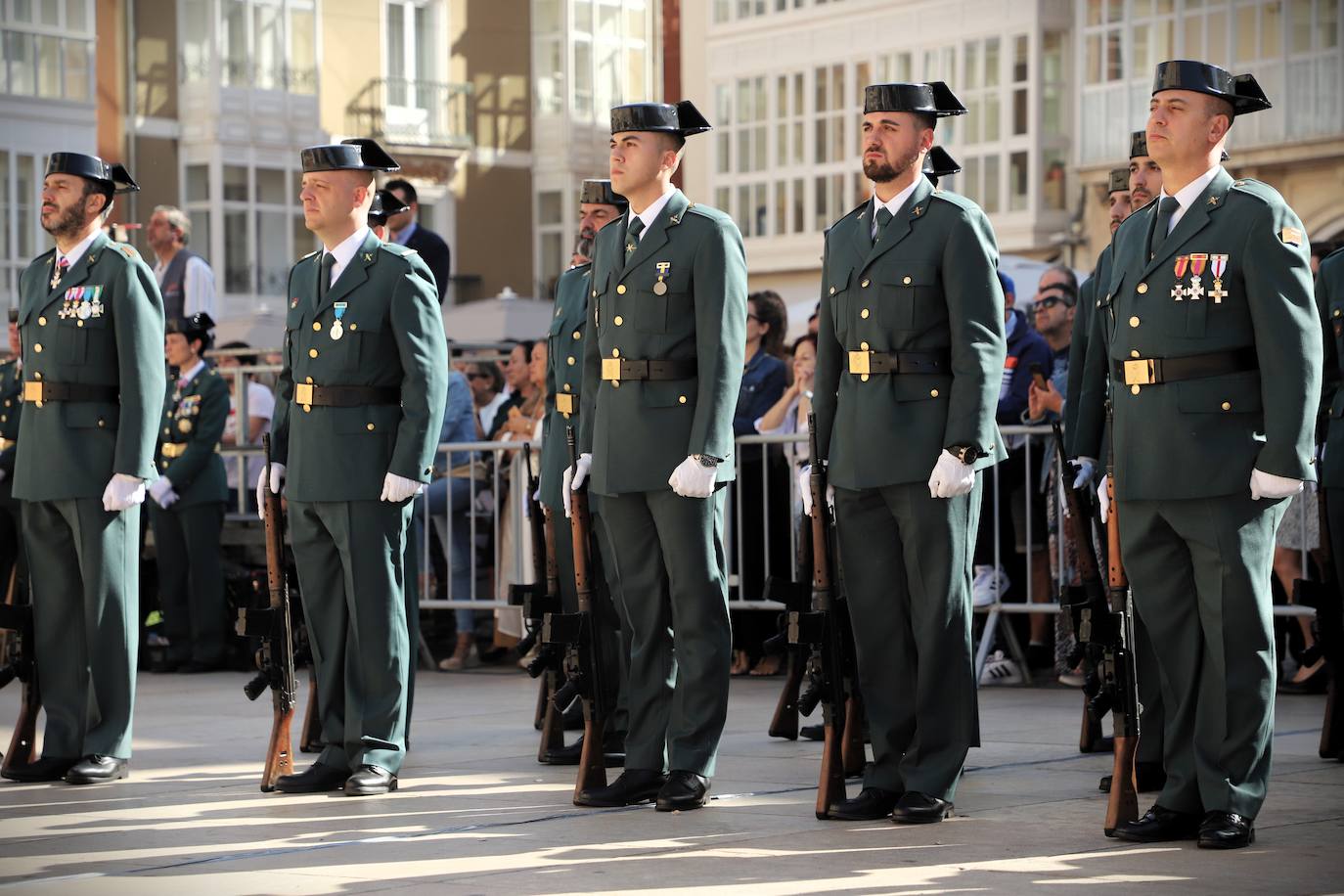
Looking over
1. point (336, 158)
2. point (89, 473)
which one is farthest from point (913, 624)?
point (89, 473)

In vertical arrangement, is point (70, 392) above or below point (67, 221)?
below

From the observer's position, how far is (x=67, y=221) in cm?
812

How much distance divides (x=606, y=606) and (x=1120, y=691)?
2.45 metres

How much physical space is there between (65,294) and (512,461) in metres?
4.39

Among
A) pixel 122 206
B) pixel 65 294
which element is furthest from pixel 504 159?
pixel 65 294

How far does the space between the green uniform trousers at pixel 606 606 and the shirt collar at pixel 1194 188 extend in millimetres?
2511

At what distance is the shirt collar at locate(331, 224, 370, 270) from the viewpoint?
25.1 ft

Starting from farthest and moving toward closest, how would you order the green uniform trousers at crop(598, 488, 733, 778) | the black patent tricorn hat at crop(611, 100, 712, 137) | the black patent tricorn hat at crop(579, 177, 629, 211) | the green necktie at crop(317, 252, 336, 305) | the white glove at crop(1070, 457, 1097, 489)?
the black patent tricorn hat at crop(579, 177, 629, 211), the green necktie at crop(317, 252, 336, 305), the white glove at crop(1070, 457, 1097, 489), the black patent tricorn hat at crop(611, 100, 712, 137), the green uniform trousers at crop(598, 488, 733, 778)

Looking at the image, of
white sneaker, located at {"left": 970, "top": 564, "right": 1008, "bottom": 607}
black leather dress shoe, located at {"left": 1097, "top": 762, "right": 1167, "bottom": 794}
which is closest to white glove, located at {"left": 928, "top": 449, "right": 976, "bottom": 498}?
black leather dress shoe, located at {"left": 1097, "top": 762, "right": 1167, "bottom": 794}

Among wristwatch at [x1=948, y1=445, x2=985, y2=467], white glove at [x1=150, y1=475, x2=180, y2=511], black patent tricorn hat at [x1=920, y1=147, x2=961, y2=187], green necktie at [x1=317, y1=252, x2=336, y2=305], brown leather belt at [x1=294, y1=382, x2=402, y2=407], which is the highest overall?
black patent tricorn hat at [x1=920, y1=147, x2=961, y2=187]

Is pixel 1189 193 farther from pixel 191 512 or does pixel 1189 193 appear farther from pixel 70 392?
pixel 191 512

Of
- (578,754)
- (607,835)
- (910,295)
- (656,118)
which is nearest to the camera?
(607,835)

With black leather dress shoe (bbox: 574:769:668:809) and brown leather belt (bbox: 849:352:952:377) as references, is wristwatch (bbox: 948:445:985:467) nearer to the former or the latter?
brown leather belt (bbox: 849:352:952:377)

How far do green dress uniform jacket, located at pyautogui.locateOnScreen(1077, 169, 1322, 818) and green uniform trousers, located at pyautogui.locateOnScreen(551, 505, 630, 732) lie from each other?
223 cm
